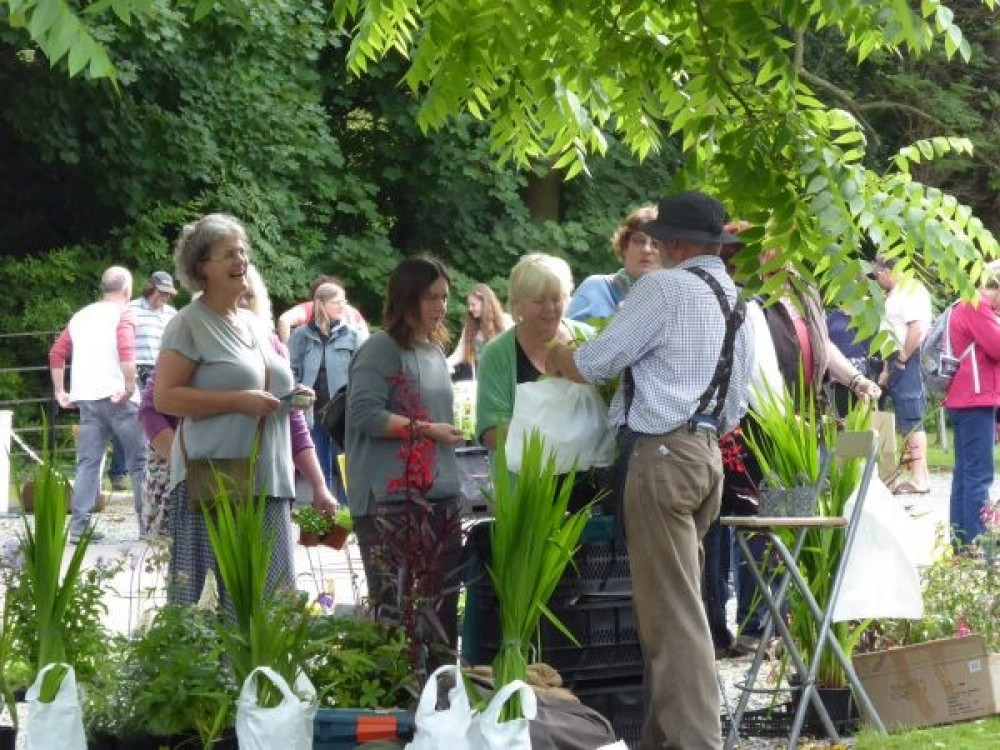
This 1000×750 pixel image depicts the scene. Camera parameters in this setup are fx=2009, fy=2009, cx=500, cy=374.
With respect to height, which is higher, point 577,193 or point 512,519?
point 577,193

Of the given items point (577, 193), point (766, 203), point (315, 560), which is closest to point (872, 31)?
point (766, 203)

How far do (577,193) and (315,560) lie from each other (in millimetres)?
14776

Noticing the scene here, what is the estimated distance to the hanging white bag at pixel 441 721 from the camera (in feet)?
17.3

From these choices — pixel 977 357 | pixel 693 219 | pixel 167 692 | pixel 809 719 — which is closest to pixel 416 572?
pixel 167 692

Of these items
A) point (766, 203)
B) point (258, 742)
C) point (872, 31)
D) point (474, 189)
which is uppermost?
point (474, 189)

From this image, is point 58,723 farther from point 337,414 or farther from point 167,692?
point 337,414

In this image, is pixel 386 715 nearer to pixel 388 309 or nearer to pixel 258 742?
pixel 258 742

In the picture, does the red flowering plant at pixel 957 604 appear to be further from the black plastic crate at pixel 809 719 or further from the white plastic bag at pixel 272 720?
the white plastic bag at pixel 272 720

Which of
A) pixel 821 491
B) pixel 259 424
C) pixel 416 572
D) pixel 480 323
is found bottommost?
pixel 416 572

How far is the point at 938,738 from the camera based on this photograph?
769 cm

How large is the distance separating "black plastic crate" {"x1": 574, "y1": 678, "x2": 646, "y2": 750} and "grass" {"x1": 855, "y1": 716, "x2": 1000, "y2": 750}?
900 mm

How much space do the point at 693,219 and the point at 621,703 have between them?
5.81ft

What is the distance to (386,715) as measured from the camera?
5.64m

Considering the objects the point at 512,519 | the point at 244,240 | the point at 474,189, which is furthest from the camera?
the point at 474,189
